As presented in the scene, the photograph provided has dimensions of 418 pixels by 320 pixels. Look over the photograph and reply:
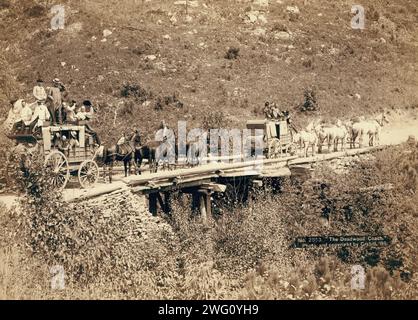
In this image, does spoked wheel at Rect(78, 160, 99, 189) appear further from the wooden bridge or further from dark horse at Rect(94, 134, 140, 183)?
the wooden bridge

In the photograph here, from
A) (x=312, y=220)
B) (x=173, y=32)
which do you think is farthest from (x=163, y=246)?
(x=173, y=32)

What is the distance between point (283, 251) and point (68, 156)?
6.11 m

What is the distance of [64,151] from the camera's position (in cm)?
1550

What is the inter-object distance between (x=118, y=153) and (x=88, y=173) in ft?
3.63

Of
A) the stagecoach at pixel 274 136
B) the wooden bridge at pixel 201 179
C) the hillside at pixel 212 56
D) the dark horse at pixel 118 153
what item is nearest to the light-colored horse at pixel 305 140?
the stagecoach at pixel 274 136

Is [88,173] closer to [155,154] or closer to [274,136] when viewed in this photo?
[155,154]

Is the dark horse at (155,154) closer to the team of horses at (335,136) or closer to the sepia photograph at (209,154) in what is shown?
the sepia photograph at (209,154)

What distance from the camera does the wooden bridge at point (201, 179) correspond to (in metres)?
15.2

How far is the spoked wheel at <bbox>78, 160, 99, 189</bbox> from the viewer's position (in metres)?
15.8

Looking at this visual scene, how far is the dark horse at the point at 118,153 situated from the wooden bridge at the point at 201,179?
679mm

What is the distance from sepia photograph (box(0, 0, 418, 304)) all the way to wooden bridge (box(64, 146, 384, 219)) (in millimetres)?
63

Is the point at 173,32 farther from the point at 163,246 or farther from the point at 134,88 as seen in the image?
A: the point at 163,246

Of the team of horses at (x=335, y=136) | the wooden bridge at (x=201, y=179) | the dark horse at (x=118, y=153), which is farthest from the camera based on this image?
the team of horses at (x=335, y=136)

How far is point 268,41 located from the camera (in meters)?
30.0
